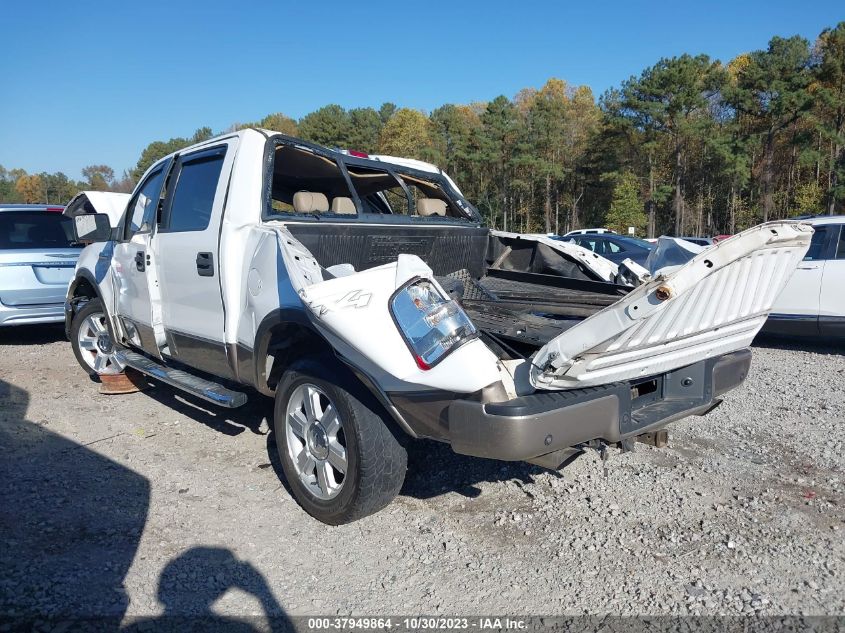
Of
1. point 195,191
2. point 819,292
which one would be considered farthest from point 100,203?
point 819,292

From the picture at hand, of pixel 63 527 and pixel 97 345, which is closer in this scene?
pixel 63 527

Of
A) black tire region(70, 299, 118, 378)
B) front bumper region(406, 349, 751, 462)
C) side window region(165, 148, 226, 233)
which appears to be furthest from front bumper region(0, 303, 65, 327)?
front bumper region(406, 349, 751, 462)

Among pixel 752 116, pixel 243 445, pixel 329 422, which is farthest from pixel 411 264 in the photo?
pixel 752 116

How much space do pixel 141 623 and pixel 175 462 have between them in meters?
1.78

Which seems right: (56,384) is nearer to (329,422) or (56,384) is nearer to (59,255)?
(59,255)

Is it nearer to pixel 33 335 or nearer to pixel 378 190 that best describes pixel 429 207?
pixel 378 190

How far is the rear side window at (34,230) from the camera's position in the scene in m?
7.77

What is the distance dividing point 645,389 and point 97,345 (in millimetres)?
5251

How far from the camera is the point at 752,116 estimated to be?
40156 millimetres

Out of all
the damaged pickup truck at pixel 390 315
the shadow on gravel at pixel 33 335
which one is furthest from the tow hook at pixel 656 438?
the shadow on gravel at pixel 33 335

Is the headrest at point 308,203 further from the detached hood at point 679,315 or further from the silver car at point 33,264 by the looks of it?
the silver car at point 33,264

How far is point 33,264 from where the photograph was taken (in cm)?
752

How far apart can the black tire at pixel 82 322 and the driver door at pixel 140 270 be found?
666mm

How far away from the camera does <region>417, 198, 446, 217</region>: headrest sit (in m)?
4.89
